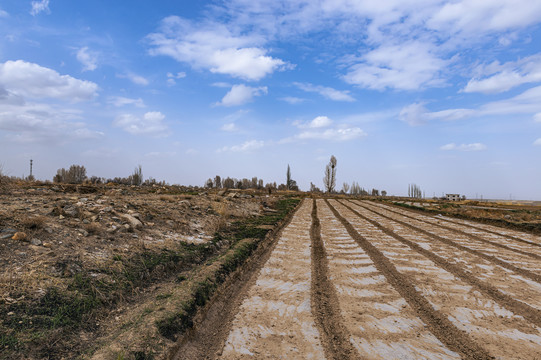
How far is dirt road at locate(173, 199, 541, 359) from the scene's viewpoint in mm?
3102

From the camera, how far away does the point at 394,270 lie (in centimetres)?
588

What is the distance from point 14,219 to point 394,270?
7.85 metres

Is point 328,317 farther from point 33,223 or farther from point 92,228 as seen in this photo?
point 33,223

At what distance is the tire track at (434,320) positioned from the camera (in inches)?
121

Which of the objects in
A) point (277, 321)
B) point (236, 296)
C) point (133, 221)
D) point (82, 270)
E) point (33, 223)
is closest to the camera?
point (277, 321)

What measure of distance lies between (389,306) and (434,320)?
60cm

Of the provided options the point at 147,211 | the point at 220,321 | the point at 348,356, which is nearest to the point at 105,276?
the point at 220,321

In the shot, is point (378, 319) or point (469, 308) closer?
point (378, 319)

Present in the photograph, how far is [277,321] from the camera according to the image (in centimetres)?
370

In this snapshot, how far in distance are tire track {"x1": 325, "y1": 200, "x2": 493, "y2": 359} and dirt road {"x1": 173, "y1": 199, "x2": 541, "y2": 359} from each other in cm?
1

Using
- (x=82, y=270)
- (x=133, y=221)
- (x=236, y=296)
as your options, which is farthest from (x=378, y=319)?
(x=133, y=221)

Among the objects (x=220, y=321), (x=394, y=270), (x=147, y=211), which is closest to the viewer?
(x=220, y=321)

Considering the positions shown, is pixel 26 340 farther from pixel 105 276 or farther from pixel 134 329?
pixel 105 276

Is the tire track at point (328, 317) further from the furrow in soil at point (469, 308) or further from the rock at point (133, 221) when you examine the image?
the rock at point (133, 221)
